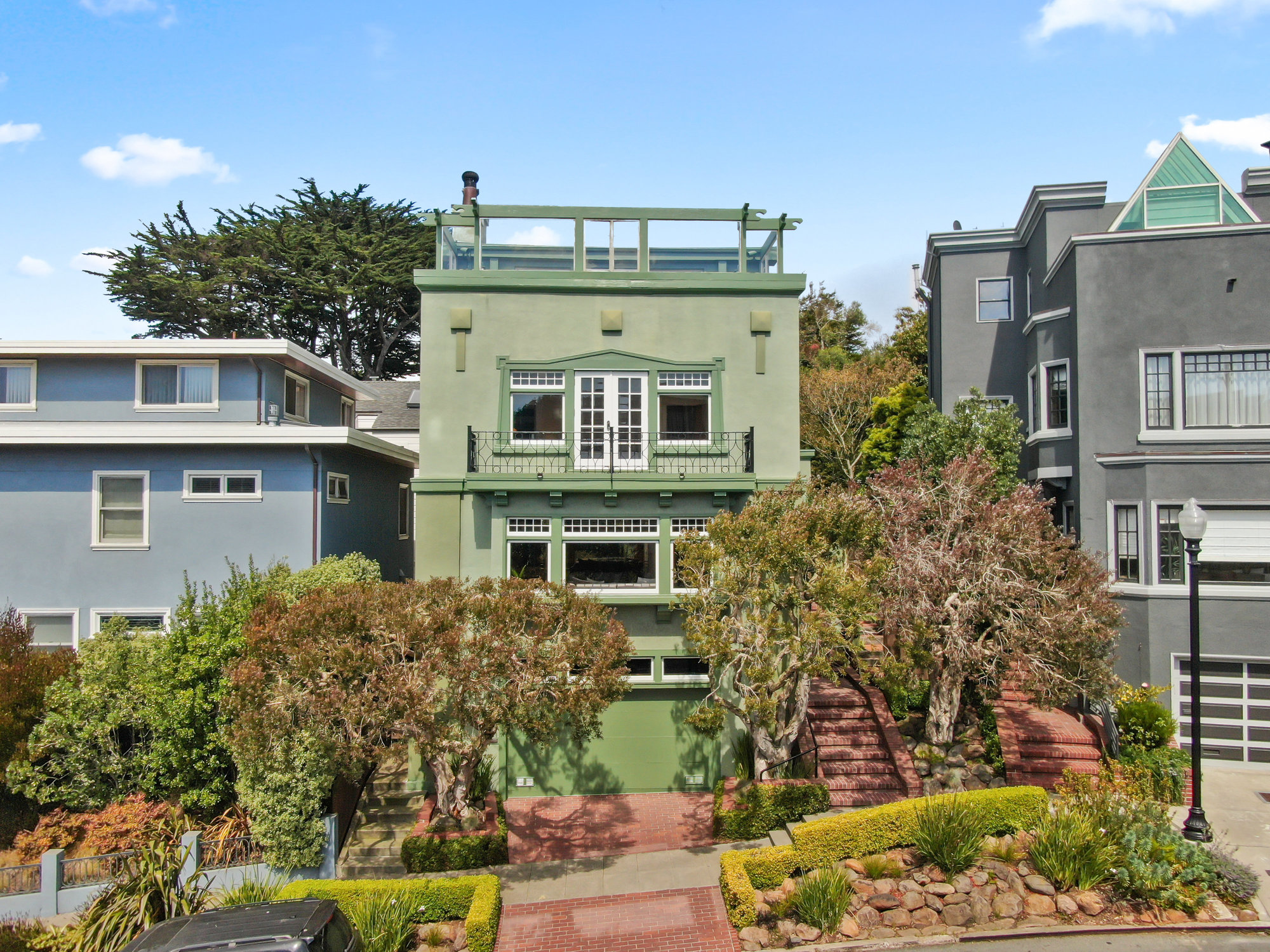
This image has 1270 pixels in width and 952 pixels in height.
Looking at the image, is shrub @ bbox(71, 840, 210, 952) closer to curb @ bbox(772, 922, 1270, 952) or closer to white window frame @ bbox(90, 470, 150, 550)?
white window frame @ bbox(90, 470, 150, 550)

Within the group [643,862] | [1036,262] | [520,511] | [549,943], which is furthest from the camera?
[1036,262]

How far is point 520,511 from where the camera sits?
16.3 m

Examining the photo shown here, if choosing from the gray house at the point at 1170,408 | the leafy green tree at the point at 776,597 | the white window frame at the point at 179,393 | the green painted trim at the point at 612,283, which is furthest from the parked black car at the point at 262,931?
the gray house at the point at 1170,408

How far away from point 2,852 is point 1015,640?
18862 mm

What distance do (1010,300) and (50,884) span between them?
2631 cm

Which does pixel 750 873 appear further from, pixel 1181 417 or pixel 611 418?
pixel 1181 417

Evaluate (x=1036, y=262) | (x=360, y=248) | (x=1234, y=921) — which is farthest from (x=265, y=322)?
(x=1234, y=921)

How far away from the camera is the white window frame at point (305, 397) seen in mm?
19188

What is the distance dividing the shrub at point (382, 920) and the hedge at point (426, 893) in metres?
0.13

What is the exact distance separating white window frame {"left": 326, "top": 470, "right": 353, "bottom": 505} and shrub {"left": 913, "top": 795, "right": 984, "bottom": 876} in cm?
1405

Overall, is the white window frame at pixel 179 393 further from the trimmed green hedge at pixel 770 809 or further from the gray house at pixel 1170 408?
the gray house at pixel 1170 408

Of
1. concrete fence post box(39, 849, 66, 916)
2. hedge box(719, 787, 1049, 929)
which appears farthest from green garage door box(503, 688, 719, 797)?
concrete fence post box(39, 849, 66, 916)

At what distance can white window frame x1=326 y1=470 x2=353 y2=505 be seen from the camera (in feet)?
59.7

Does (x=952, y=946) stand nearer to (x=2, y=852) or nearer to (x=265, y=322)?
(x=2, y=852)
